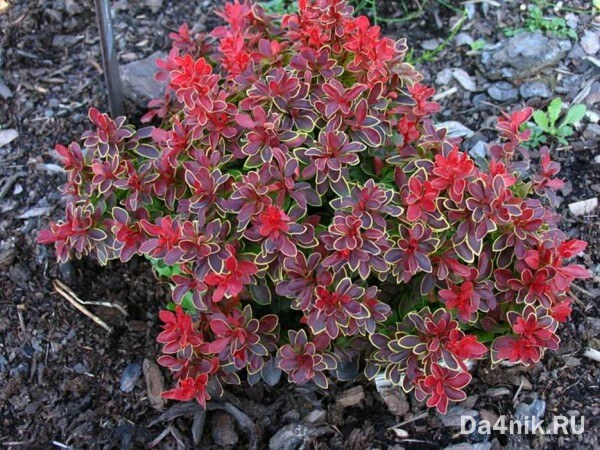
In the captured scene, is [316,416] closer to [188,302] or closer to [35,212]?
→ [188,302]

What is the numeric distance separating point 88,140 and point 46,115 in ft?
3.41

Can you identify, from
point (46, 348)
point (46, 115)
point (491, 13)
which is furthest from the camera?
point (491, 13)

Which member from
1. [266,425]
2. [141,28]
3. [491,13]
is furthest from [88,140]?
[491,13]

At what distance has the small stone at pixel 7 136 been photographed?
3367 millimetres

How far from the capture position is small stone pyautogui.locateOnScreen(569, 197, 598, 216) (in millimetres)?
3051

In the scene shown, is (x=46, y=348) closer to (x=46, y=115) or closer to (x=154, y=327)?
(x=154, y=327)

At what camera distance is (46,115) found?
347 cm

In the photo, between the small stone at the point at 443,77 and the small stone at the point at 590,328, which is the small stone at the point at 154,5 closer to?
the small stone at the point at 443,77

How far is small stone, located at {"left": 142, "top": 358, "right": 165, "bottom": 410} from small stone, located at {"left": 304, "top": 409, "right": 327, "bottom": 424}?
56 cm

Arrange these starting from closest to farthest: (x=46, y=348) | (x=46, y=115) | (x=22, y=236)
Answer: (x=46, y=348), (x=22, y=236), (x=46, y=115)

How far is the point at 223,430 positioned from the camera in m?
2.59

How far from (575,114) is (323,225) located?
1.58 metres

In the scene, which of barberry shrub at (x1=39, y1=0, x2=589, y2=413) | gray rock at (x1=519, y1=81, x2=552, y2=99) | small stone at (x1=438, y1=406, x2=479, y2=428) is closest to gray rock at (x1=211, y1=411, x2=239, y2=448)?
barberry shrub at (x1=39, y1=0, x2=589, y2=413)

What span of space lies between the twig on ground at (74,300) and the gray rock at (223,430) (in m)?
0.59
